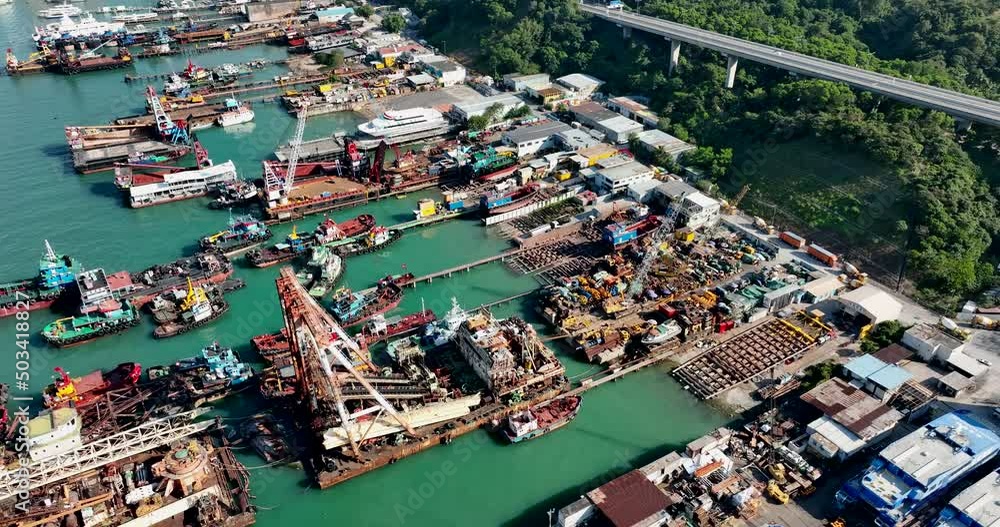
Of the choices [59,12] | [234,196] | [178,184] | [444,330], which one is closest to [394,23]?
[178,184]

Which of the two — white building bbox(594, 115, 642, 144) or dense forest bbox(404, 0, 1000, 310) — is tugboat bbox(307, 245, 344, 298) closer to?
white building bbox(594, 115, 642, 144)

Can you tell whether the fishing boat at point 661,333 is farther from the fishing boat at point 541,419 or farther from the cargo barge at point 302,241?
the cargo barge at point 302,241

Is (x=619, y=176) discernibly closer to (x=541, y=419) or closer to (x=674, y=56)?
(x=541, y=419)

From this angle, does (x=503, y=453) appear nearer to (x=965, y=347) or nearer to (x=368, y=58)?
(x=965, y=347)

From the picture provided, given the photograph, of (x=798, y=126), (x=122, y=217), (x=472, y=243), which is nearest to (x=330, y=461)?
(x=472, y=243)

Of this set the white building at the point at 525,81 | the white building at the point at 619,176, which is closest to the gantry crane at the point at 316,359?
the white building at the point at 619,176
